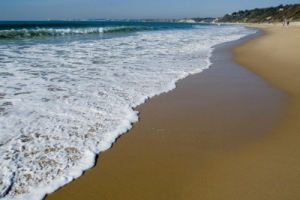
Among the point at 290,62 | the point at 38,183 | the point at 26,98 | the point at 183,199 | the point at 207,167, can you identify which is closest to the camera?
the point at 183,199

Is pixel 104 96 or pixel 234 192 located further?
pixel 104 96

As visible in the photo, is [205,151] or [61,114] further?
[61,114]

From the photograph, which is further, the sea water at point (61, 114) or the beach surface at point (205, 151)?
the sea water at point (61, 114)

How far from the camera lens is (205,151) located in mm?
3119

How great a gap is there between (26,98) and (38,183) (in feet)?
9.24

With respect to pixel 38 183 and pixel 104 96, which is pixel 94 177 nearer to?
pixel 38 183

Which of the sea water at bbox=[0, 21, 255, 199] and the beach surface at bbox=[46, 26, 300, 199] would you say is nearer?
the beach surface at bbox=[46, 26, 300, 199]

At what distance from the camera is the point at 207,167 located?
278cm

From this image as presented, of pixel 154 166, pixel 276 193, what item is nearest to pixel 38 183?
pixel 154 166

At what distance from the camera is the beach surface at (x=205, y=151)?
239cm

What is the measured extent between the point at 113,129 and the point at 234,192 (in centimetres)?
193

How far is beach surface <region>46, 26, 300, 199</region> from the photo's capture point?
2.39 metres

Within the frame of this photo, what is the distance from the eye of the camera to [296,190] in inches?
92.1

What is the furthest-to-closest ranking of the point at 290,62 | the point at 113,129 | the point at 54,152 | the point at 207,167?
the point at 290,62
the point at 113,129
the point at 54,152
the point at 207,167
